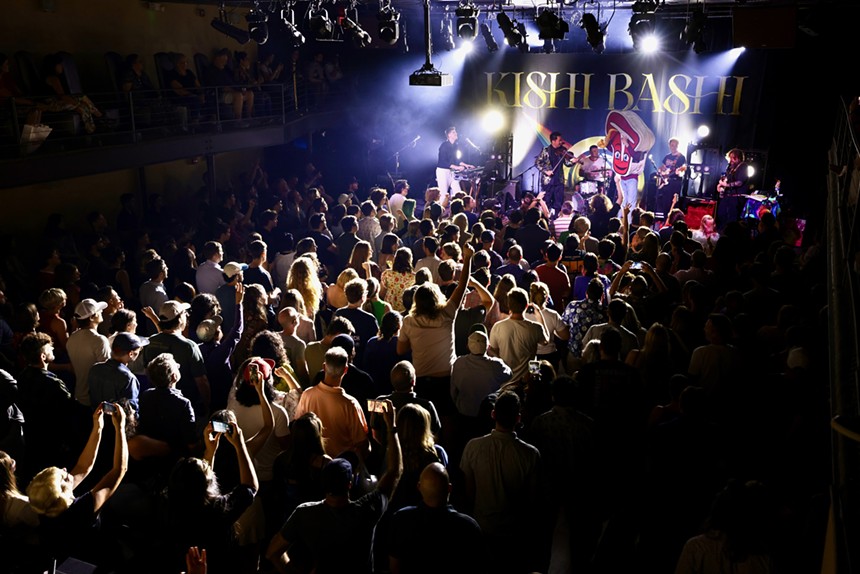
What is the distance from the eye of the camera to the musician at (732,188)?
1226 centimetres

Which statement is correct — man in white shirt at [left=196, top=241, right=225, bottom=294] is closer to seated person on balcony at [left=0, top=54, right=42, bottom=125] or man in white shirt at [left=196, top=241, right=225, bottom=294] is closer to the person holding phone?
seated person on balcony at [left=0, top=54, right=42, bottom=125]

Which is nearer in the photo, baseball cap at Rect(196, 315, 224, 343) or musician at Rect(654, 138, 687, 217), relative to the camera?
baseball cap at Rect(196, 315, 224, 343)

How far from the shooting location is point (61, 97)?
28.7 feet

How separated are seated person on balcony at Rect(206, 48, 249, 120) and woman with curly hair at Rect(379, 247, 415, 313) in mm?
6865

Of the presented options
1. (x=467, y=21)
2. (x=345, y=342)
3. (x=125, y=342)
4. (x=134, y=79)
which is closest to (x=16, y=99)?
(x=134, y=79)

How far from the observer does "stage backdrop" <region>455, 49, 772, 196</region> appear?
13898 mm

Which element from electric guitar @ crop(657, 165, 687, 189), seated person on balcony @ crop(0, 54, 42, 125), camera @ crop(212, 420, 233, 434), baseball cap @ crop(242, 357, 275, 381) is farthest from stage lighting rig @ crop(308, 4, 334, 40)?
camera @ crop(212, 420, 233, 434)

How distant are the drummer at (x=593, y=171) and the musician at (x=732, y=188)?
227cm

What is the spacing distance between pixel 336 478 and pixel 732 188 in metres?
11.3

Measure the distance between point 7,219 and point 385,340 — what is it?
7.35 m

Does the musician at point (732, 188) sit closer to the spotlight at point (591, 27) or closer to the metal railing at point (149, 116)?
the spotlight at point (591, 27)

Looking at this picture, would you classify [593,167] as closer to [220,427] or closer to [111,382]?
[111,382]

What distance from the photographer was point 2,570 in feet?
11.6

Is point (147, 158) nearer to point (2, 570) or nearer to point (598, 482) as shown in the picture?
point (2, 570)
